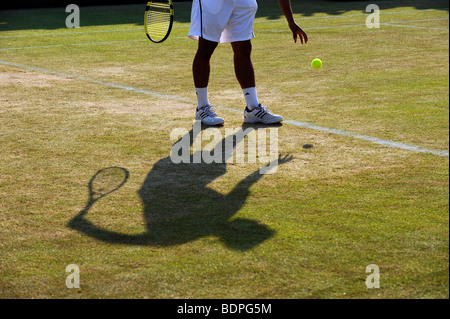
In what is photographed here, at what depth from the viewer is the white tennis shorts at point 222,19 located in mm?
6176

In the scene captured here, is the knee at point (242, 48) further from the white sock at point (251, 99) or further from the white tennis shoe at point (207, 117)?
the white tennis shoe at point (207, 117)

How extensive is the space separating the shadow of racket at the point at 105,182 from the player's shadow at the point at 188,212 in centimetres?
15

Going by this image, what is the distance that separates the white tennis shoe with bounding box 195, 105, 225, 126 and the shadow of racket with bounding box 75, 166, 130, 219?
1367 millimetres

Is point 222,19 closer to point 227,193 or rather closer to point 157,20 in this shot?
point 157,20

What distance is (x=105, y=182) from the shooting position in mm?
4668

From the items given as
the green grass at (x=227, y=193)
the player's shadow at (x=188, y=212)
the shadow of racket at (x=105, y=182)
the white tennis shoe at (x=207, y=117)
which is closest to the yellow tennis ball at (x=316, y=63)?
the green grass at (x=227, y=193)

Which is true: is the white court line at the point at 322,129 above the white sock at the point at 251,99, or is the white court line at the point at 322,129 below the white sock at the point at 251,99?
below

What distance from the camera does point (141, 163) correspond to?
5.12 m

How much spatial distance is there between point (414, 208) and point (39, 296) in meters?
2.18

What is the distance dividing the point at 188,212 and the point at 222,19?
264cm

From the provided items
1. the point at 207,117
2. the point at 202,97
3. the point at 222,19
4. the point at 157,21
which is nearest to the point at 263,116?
the point at 207,117

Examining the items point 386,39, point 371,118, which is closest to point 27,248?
point 371,118

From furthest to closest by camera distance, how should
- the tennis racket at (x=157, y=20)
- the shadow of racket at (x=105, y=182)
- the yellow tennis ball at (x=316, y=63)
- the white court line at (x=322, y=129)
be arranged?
the yellow tennis ball at (x=316, y=63) → the tennis racket at (x=157, y=20) → the white court line at (x=322, y=129) → the shadow of racket at (x=105, y=182)
